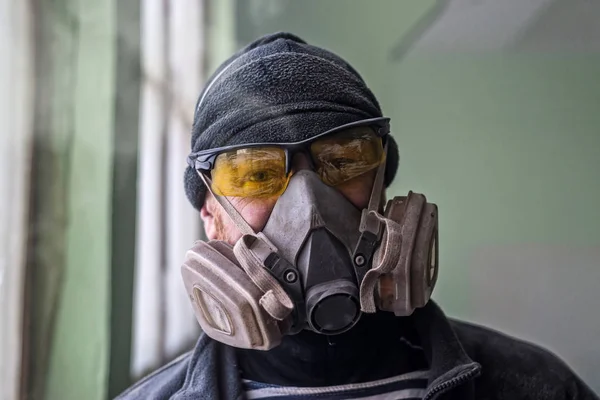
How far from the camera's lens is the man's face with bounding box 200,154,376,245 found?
997 mm

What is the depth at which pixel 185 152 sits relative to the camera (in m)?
1.56

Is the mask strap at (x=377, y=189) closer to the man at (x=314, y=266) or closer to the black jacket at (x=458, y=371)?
the man at (x=314, y=266)

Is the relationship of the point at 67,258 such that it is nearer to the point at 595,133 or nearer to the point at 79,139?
the point at 79,139

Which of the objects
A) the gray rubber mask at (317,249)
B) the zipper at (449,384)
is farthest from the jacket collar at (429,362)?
the gray rubber mask at (317,249)

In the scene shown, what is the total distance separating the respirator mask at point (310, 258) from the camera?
2.91 ft

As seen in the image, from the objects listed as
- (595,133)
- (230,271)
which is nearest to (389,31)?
(595,133)

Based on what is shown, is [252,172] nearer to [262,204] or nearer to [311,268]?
[262,204]

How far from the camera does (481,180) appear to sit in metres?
1.52

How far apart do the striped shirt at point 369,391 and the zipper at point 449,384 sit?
0.06 m

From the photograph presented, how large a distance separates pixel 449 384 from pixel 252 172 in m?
0.48

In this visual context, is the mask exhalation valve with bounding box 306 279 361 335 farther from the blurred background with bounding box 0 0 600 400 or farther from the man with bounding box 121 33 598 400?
the blurred background with bounding box 0 0 600 400

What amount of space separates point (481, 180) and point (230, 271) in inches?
33.7

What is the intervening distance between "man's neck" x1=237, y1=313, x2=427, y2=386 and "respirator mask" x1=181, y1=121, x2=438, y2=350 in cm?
9

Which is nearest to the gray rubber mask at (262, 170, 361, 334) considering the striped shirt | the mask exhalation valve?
the mask exhalation valve
